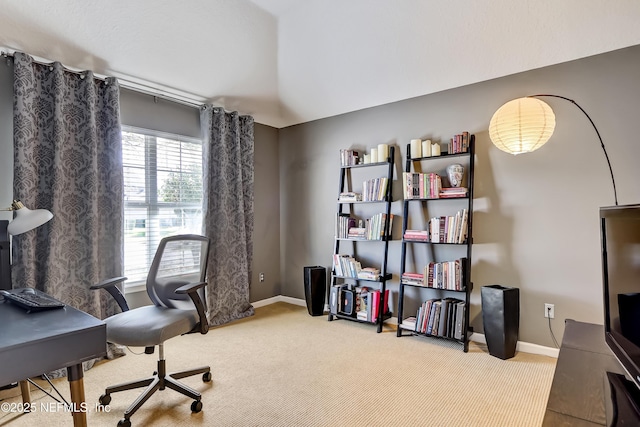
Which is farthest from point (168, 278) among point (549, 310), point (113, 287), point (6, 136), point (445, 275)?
point (549, 310)

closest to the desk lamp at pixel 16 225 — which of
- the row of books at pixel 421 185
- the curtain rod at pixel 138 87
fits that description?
the curtain rod at pixel 138 87

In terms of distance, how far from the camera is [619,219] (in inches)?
47.0

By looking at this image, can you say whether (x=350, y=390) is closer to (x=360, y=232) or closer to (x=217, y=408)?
(x=217, y=408)

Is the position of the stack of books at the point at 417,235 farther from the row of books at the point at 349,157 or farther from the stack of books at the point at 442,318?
the row of books at the point at 349,157

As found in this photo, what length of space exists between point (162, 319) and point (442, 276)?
2.25 m

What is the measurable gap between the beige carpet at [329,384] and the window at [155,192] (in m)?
0.96

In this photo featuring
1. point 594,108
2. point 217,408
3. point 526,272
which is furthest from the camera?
point 526,272

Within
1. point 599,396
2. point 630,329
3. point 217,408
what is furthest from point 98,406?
point 630,329

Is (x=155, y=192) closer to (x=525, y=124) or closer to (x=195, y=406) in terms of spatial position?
(x=195, y=406)

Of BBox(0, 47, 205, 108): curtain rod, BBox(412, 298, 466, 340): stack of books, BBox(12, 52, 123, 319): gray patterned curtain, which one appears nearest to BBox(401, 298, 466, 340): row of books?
BBox(412, 298, 466, 340): stack of books

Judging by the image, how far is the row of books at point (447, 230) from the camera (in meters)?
2.93

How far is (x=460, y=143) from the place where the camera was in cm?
301

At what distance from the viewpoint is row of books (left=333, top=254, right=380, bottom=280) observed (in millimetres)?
3525

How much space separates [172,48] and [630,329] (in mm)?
3448
